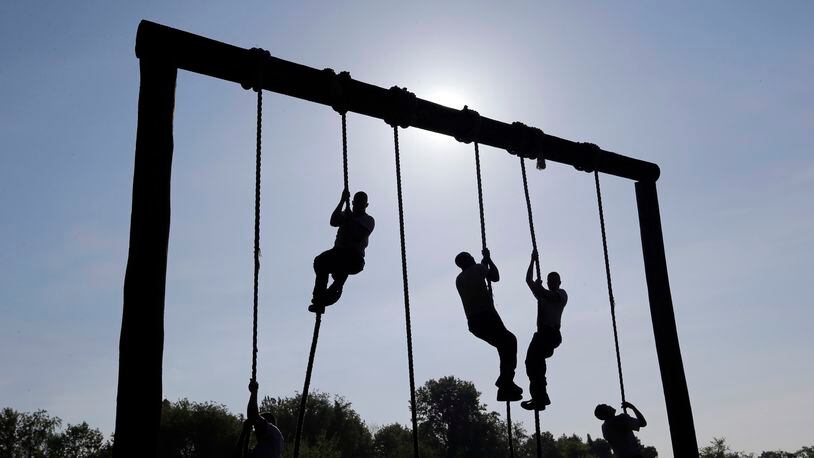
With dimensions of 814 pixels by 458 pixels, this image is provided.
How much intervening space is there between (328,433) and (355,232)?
166 ft

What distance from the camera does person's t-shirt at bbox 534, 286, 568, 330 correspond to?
746cm

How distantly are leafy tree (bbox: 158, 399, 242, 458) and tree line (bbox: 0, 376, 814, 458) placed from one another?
0.18 ft

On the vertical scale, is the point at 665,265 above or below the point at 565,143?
below

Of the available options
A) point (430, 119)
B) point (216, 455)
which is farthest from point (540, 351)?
point (216, 455)

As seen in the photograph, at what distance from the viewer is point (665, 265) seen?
26.3ft

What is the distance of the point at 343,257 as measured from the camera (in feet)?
21.1

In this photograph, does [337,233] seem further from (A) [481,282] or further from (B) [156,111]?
(B) [156,111]

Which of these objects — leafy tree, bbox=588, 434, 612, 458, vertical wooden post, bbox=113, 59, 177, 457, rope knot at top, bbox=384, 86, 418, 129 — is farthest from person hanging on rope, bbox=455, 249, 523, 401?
leafy tree, bbox=588, 434, 612, 458

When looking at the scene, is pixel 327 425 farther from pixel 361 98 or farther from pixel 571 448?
pixel 361 98

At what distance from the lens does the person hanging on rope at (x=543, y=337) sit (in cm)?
748

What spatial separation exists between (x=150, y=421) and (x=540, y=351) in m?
4.57

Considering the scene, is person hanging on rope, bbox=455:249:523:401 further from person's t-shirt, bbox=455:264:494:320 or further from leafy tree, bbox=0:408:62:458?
leafy tree, bbox=0:408:62:458

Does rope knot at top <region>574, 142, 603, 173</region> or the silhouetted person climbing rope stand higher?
rope knot at top <region>574, 142, 603, 173</region>

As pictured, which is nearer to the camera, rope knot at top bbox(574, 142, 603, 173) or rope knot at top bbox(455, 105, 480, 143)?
rope knot at top bbox(455, 105, 480, 143)
